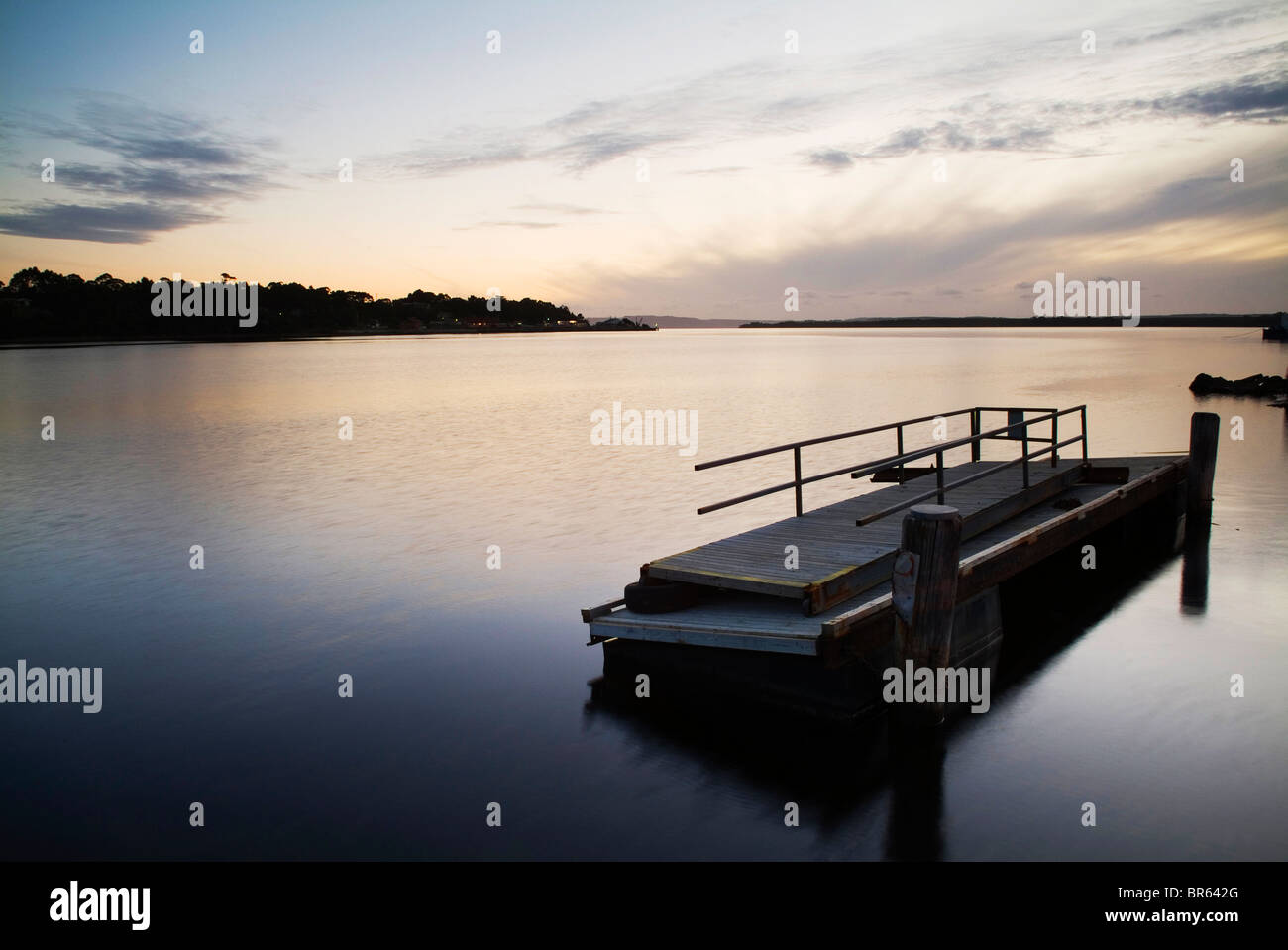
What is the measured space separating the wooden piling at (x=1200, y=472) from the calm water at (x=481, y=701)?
893mm

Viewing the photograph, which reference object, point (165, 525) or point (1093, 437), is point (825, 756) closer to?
point (165, 525)

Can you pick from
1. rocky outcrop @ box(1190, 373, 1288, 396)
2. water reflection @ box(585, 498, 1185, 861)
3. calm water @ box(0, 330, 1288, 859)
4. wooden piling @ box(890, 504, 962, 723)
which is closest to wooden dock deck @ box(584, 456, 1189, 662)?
wooden piling @ box(890, 504, 962, 723)

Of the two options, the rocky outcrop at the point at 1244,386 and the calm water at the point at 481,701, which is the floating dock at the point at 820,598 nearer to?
the calm water at the point at 481,701

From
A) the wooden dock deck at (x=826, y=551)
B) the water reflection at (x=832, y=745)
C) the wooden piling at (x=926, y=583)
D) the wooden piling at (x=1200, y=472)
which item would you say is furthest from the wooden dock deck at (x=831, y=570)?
the wooden piling at (x=1200, y=472)

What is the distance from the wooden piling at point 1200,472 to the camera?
60.2 feet

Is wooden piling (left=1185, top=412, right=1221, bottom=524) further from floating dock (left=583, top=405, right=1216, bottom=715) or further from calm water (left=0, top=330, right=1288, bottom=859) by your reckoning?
floating dock (left=583, top=405, right=1216, bottom=715)

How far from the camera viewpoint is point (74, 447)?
34.7 meters

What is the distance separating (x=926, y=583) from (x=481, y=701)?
522cm

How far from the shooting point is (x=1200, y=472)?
1902 cm

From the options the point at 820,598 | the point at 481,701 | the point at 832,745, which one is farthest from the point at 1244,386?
the point at 481,701

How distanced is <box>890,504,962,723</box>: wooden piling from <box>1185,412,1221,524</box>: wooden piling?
39.4ft

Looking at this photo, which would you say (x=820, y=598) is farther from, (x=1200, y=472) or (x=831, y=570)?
(x=1200, y=472)
